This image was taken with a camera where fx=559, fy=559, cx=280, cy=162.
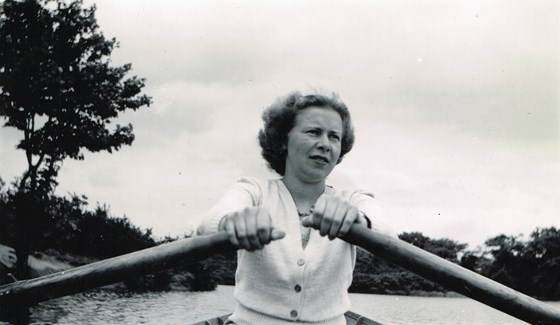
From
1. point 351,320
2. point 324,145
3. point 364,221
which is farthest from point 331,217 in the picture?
point 351,320

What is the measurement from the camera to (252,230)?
4.58ft

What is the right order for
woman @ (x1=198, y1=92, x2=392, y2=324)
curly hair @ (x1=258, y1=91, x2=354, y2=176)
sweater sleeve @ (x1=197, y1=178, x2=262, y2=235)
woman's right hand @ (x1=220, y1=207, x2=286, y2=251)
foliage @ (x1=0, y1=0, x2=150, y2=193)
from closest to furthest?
woman's right hand @ (x1=220, y1=207, x2=286, y2=251) < sweater sleeve @ (x1=197, y1=178, x2=262, y2=235) < woman @ (x1=198, y1=92, x2=392, y2=324) < curly hair @ (x1=258, y1=91, x2=354, y2=176) < foliage @ (x1=0, y1=0, x2=150, y2=193)

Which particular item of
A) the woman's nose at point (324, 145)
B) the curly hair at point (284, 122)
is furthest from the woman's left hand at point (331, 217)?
the curly hair at point (284, 122)

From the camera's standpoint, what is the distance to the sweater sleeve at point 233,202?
5.43 feet

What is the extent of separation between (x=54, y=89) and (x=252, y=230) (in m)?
8.64

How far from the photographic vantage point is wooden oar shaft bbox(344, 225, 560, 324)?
5.18 ft

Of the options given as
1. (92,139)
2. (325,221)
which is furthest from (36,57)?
(325,221)

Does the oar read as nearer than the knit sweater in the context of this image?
Yes

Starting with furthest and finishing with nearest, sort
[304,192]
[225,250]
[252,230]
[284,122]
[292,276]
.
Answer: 1. [284,122]
2. [304,192]
3. [292,276]
4. [225,250]
5. [252,230]

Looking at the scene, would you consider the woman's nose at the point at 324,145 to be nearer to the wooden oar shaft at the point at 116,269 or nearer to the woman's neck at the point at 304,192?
the woman's neck at the point at 304,192

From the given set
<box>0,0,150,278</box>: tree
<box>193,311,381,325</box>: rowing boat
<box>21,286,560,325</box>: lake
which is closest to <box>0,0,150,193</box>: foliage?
<box>0,0,150,278</box>: tree

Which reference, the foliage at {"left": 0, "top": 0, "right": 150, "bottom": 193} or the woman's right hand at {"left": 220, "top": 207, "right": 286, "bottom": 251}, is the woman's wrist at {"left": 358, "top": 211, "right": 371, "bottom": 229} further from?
the foliage at {"left": 0, "top": 0, "right": 150, "bottom": 193}

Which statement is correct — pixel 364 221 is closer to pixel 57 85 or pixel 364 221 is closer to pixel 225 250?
pixel 225 250

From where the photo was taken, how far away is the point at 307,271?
202 centimetres
